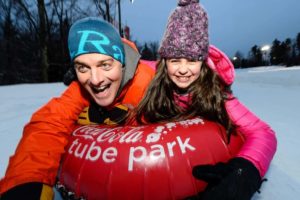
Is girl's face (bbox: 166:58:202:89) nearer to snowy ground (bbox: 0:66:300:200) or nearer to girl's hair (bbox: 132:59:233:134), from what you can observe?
girl's hair (bbox: 132:59:233:134)

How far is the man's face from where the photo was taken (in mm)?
1634

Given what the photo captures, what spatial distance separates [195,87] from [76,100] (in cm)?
72

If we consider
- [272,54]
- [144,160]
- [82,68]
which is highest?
[272,54]

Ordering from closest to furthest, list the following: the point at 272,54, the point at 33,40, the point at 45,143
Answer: the point at 45,143 < the point at 33,40 < the point at 272,54

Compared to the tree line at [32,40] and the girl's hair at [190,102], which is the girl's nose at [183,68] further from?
the tree line at [32,40]

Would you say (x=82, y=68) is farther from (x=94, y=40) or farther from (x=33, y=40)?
(x=33, y=40)

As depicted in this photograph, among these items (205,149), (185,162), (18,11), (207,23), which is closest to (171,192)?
(185,162)

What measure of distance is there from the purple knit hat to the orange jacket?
0.28 metres

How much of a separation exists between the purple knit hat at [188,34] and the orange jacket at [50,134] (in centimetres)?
28

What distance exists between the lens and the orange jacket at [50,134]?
138 cm

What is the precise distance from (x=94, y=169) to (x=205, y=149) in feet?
1.74

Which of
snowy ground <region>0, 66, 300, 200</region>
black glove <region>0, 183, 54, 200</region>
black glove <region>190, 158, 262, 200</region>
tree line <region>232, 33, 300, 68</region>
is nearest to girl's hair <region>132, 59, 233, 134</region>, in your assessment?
black glove <region>190, 158, 262, 200</region>

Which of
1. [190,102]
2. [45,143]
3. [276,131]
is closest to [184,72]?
[190,102]

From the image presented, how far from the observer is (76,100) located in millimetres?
1853
